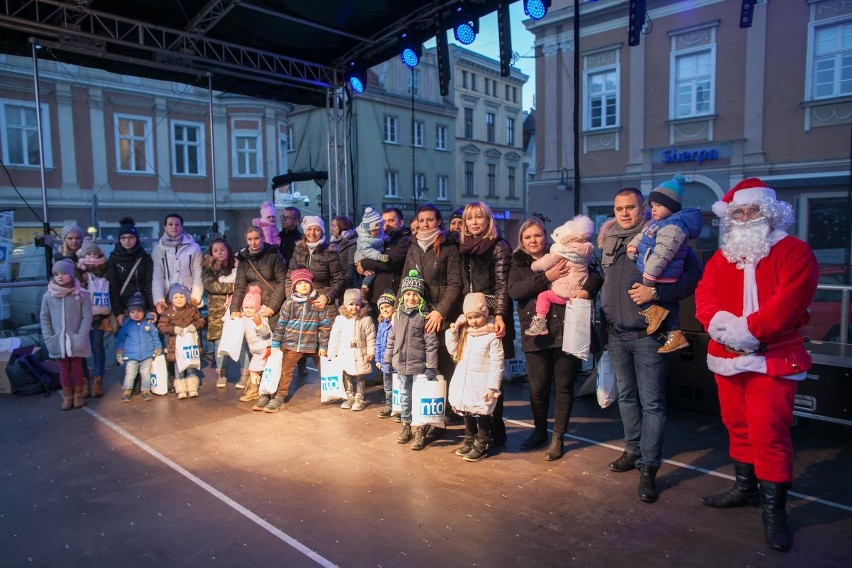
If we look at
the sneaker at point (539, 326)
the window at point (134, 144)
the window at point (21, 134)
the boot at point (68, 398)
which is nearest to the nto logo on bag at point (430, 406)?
the sneaker at point (539, 326)

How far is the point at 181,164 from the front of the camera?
76.8 feet

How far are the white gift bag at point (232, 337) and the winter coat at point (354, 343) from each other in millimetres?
1233

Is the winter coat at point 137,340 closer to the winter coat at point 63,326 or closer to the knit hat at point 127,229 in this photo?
the winter coat at point 63,326

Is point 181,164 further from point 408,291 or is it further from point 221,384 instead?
point 408,291

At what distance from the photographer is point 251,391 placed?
20.6 feet

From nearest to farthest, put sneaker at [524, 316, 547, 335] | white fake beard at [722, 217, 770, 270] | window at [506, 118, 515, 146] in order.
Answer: white fake beard at [722, 217, 770, 270] < sneaker at [524, 316, 547, 335] < window at [506, 118, 515, 146]

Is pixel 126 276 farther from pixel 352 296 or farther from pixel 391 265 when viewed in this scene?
pixel 391 265

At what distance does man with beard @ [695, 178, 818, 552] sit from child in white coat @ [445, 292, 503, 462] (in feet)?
4.98

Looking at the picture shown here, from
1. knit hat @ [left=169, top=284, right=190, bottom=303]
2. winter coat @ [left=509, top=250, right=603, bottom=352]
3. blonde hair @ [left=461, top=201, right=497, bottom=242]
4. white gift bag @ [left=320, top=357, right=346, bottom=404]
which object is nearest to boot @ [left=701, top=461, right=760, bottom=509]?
winter coat @ [left=509, top=250, right=603, bottom=352]

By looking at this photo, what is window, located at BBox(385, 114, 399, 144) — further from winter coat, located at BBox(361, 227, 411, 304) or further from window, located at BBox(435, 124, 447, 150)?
winter coat, located at BBox(361, 227, 411, 304)

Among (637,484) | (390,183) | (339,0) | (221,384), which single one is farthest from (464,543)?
(390,183)

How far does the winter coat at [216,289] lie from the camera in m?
6.65

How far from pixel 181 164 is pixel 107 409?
19.6m

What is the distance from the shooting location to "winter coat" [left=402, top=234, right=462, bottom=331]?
4.77 m
